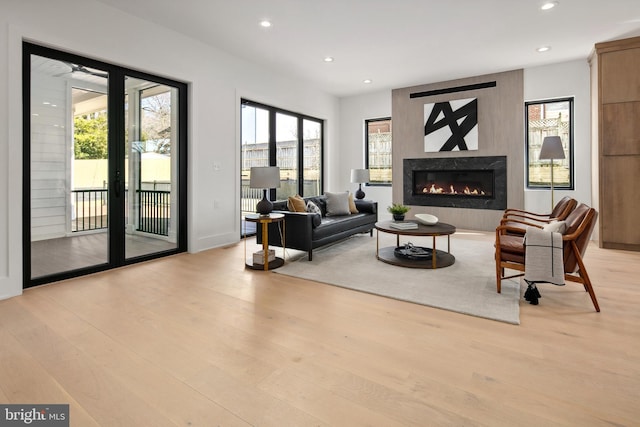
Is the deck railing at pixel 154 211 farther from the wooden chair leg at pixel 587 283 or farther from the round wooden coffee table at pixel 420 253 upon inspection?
the wooden chair leg at pixel 587 283

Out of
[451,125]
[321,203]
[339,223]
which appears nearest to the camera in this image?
[339,223]

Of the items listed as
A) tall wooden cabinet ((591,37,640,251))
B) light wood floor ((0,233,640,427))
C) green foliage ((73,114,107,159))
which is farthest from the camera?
tall wooden cabinet ((591,37,640,251))

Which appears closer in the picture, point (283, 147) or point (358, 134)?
point (283, 147)

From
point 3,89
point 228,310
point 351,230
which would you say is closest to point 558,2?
point 351,230

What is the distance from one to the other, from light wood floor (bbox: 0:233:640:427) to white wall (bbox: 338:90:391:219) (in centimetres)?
493

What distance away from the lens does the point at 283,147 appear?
6.76 meters

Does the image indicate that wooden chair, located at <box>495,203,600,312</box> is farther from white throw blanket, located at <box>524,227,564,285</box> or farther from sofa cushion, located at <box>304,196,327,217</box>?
sofa cushion, located at <box>304,196,327,217</box>

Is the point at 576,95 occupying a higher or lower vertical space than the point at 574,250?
higher

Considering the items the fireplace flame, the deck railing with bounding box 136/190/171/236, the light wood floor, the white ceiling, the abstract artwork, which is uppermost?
the white ceiling

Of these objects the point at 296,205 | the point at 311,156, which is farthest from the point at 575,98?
the point at 296,205

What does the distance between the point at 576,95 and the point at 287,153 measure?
5136 millimetres

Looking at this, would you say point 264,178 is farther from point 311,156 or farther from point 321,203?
point 311,156

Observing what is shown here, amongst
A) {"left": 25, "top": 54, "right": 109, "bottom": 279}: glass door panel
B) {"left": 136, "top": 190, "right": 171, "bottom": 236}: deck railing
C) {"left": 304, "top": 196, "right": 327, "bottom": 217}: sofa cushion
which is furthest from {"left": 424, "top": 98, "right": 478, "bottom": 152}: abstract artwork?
{"left": 25, "top": 54, "right": 109, "bottom": 279}: glass door panel

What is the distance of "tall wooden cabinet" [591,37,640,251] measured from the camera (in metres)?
4.82
